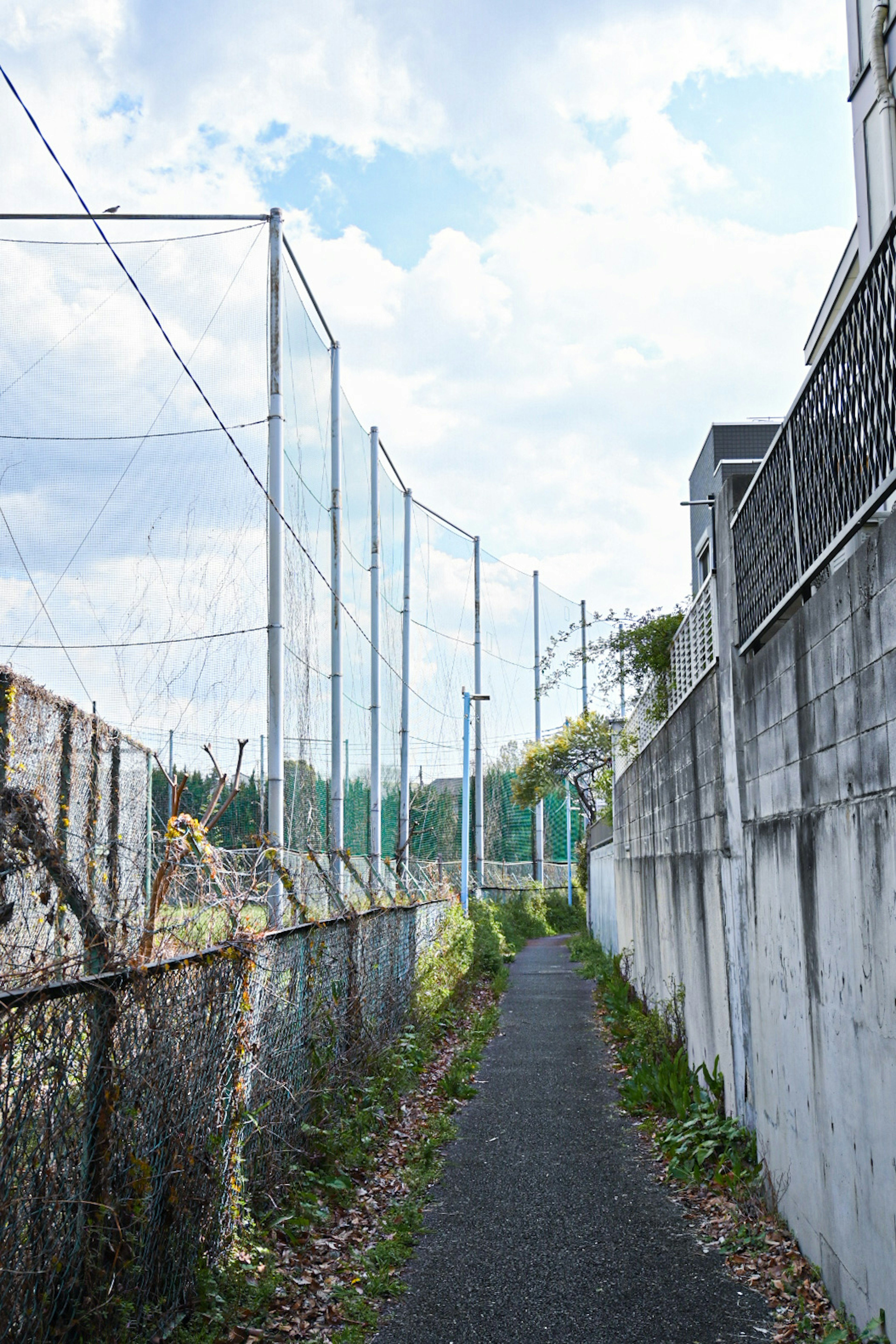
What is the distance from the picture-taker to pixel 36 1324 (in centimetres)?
315

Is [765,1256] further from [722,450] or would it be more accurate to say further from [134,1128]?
[722,450]

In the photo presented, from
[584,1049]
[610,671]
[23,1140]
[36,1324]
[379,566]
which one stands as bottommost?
[584,1049]

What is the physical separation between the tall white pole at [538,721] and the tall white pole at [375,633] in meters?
17.2

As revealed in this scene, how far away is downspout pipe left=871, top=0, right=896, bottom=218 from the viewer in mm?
7859

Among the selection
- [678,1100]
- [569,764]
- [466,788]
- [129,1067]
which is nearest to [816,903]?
[129,1067]

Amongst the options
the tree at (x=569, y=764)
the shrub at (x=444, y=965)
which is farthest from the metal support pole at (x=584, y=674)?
the shrub at (x=444, y=965)

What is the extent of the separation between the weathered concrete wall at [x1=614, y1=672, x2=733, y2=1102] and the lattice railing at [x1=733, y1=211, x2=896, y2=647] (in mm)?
1561

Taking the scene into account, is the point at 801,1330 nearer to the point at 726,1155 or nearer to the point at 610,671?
the point at 726,1155

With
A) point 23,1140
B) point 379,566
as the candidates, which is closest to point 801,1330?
point 23,1140

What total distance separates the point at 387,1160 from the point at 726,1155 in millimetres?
2140

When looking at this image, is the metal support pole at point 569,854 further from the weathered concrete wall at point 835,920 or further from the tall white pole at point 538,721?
the weathered concrete wall at point 835,920

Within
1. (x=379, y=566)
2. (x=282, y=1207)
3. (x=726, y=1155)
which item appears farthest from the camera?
(x=379, y=566)

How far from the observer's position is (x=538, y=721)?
4106cm

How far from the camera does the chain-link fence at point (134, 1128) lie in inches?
123
